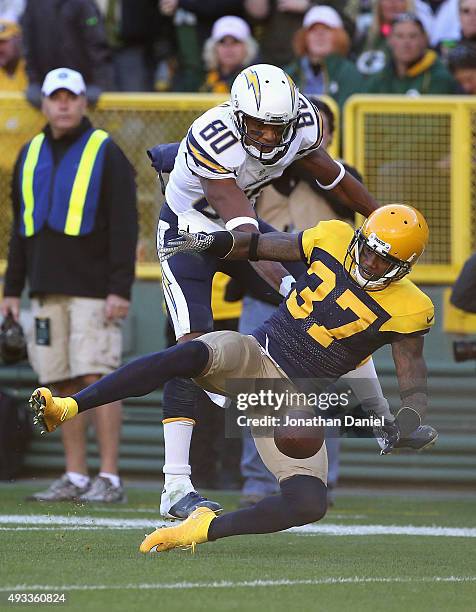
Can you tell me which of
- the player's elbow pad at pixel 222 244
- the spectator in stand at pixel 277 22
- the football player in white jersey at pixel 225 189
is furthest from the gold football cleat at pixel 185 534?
the spectator in stand at pixel 277 22

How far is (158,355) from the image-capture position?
19.5 feet

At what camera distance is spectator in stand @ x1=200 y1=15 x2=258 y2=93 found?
10422mm

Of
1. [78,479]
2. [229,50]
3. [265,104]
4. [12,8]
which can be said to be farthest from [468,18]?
[265,104]

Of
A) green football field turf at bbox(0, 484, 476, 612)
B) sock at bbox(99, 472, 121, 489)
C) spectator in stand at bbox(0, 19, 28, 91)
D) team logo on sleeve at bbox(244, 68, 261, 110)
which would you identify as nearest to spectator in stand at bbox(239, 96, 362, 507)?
green football field turf at bbox(0, 484, 476, 612)

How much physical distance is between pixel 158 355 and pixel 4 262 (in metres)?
4.63

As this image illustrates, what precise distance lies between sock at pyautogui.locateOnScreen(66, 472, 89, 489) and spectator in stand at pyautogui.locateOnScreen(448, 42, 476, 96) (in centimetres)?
370

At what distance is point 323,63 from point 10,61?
7.45 ft

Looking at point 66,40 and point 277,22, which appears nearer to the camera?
point 66,40

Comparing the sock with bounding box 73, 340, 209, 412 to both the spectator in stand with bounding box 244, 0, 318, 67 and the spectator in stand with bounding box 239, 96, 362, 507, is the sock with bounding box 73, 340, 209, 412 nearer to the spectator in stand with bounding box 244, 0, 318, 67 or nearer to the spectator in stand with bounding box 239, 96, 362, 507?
the spectator in stand with bounding box 239, 96, 362, 507

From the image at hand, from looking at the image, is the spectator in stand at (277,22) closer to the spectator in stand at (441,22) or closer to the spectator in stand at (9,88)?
the spectator in stand at (441,22)

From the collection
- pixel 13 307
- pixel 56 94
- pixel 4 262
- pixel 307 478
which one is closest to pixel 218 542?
pixel 307 478

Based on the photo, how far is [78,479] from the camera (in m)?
8.82

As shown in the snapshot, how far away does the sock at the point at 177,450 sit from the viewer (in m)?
6.61

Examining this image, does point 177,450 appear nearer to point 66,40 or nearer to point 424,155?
point 424,155
